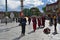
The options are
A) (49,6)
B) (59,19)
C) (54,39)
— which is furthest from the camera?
(49,6)

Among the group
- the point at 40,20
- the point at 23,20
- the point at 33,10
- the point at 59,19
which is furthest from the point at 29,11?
the point at 23,20

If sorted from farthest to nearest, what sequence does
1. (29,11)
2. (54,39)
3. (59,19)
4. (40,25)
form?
(29,11)
(59,19)
(40,25)
(54,39)

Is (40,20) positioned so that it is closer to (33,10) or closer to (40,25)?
(40,25)

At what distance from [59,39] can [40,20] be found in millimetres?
18099

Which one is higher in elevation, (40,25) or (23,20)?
(23,20)

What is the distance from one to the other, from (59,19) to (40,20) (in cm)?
1553

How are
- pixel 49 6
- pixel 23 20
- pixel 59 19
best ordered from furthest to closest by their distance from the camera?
pixel 49 6 < pixel 59 19 < pixel 23 20

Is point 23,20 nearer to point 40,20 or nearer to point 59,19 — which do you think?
point 40,20

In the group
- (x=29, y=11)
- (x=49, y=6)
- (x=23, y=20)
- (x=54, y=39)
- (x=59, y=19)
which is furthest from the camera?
(x=29, y=11)

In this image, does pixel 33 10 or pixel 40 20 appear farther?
pixel 33 10

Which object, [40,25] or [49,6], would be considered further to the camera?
[49,6]

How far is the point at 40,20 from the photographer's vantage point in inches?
1335

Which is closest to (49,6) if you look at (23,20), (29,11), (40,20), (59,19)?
(29,11)

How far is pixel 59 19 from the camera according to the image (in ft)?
160
